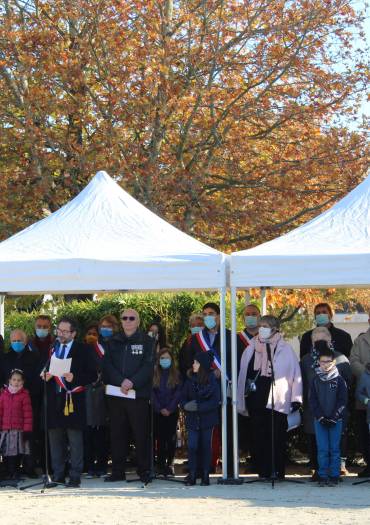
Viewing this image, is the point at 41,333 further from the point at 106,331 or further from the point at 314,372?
the point at 314,372

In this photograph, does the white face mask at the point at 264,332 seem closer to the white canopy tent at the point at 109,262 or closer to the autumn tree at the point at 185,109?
the white canopy tent at the point at 109,262

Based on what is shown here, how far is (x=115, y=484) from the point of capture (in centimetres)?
1154

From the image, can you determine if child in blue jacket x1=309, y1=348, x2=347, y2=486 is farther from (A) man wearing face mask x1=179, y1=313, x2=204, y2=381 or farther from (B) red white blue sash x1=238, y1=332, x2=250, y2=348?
(A) man wearing face mask x1=179, y1=313, x2=204, y2=381

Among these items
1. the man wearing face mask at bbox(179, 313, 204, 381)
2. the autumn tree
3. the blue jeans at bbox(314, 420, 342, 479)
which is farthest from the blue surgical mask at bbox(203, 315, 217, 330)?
the autumn tree

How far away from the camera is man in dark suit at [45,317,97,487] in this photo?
1138 cm

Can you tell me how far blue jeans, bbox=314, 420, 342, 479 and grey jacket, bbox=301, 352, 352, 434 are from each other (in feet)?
1.31

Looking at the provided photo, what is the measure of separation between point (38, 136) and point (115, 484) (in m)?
8.65

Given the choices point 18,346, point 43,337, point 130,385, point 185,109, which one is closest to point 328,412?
point 130,385

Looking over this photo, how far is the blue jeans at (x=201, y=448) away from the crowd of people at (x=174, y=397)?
0.01 metres

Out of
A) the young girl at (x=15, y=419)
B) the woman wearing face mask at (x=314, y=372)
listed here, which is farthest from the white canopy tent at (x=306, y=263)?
the young girl at (x=15, y=419)

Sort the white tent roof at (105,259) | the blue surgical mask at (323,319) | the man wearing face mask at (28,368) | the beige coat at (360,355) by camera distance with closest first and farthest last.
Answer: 1. the white tent roof at (105,259)
2. the beige coat at (360,355)
3. the man wearing face mask at (28,368)
4. the blue surgical mask at (323,319)

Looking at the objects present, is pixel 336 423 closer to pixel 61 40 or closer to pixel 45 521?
pixel 45 521

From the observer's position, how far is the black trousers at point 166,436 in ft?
40.1

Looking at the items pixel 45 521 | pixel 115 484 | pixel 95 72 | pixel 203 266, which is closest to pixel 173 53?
pixel 95 72
